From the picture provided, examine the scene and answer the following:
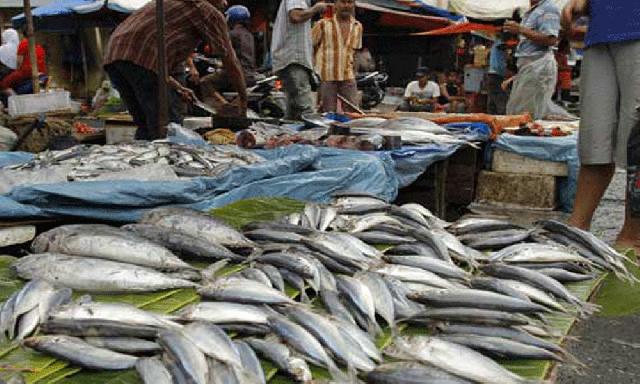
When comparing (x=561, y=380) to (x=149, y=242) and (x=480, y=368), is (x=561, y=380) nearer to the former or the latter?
(x=480, y=368)

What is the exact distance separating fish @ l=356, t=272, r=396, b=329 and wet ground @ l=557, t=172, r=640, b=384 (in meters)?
0.94

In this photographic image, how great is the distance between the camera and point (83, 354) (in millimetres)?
2492

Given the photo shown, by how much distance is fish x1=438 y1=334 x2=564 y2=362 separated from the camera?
2.78 meters

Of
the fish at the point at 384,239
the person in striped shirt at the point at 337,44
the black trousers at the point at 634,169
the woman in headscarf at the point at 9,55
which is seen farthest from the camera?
the woman in headscarf at the point at 9,55

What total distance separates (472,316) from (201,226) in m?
1.55

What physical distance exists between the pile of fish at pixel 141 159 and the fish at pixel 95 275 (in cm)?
182

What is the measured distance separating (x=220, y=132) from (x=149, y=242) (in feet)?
13.4

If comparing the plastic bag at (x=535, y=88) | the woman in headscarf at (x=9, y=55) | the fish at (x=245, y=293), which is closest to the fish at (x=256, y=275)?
the fish at (x=245, y=293)

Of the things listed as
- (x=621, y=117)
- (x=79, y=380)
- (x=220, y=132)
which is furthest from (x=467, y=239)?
(x=220, y=132)

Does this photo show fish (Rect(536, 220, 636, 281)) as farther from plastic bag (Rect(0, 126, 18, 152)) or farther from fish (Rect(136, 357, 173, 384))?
plastic bag (Rect(0, 126, 18, 152))

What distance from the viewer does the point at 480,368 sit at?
254cm

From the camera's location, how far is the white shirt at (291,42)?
878 cm

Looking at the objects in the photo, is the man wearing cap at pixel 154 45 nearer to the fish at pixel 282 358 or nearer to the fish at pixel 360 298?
the fish at pixel 360 298

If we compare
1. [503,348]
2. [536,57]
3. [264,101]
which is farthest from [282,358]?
[264,101]
